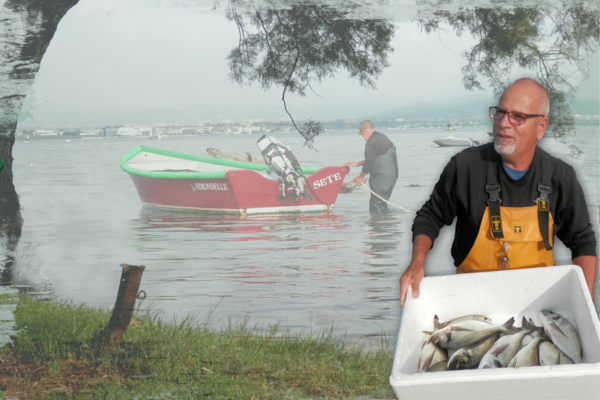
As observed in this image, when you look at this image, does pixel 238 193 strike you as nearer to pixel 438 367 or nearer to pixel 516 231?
pixel 516 231

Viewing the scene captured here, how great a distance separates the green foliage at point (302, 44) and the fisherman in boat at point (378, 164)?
0.32 m

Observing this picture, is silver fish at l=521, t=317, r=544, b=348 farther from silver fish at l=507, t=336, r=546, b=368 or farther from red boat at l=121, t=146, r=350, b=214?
red boat at l=121, t=146, r=350, b=214

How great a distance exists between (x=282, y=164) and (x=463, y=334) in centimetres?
251

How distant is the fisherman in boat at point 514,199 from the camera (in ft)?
6.14

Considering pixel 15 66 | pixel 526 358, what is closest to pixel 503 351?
pixel 526 358

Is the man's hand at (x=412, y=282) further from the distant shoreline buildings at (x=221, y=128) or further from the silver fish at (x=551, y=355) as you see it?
the distant shoreline buildings at (x=221, y=128)

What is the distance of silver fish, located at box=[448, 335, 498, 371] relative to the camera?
1504 millimetres

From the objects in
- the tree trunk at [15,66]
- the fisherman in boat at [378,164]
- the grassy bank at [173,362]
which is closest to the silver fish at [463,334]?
the grassy bank at [173,362]

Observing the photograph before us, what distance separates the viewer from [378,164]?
3961 millimetres

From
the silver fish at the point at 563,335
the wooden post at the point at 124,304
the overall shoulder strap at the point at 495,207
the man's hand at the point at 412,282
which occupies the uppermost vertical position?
the overall shoulder strap at the point at 495,207

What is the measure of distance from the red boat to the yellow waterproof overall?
1.99 m

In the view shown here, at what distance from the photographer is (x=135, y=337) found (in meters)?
3.50

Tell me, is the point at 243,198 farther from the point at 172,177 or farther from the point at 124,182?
the point at 124,182

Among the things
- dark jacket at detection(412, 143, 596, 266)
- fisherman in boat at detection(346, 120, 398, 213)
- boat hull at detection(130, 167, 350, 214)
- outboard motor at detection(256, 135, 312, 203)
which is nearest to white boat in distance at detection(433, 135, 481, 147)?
fisherman in boat at detection(346, 120, 398, 213)
